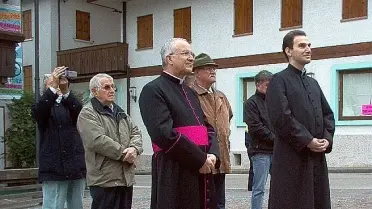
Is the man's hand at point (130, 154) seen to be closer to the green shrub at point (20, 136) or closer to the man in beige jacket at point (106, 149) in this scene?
the man in beige jacket at point (106, 149)

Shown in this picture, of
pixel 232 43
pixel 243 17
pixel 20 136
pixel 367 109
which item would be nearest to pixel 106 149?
pixel 20 136

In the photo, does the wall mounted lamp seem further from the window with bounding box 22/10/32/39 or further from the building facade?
the window with bounding box 22/10/32/39

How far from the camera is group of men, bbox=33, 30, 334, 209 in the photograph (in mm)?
4125

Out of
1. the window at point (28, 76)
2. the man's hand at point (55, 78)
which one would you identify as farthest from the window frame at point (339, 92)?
the window at point (28, 76)

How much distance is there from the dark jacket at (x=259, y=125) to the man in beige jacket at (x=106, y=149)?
63.2 inches

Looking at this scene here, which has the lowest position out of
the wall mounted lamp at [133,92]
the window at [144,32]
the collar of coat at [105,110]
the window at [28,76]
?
the collar of coat at [105,110]

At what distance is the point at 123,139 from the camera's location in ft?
17.7

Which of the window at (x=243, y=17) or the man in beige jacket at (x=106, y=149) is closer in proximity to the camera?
the man in beige jacket at (x=106, y=149)

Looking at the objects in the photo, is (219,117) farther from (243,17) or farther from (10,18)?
(243,17)

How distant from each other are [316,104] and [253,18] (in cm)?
1630

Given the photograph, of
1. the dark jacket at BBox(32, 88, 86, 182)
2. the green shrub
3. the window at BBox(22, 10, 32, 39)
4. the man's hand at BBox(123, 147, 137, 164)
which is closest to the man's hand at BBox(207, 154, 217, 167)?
the man's hand at BBox(123, 147, 137, 164)

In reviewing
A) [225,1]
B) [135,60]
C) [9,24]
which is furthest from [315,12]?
[9,24]

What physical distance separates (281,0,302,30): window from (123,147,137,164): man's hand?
1509 centimetres

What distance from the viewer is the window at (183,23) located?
22.9 metres
